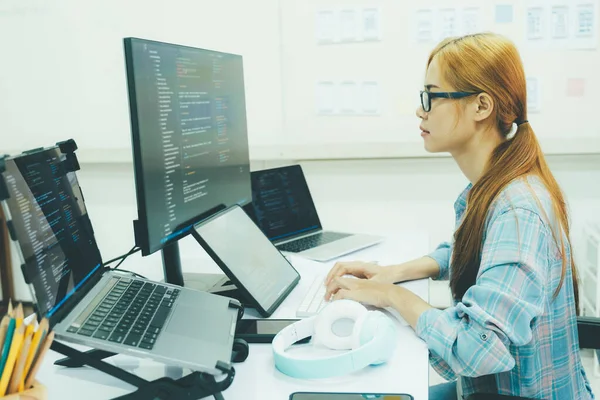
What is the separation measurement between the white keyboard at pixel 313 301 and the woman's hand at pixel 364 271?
0.04 meters

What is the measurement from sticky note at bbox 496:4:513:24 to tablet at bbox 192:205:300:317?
1458 millimetres

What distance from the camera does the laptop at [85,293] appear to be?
0.72m

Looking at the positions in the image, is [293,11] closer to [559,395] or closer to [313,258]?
[313,258]

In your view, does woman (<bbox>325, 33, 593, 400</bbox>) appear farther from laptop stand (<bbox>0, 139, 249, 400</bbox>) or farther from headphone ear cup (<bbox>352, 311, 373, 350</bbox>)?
laptop stand (<bbox>0, 139, 249, 400</bbox>)

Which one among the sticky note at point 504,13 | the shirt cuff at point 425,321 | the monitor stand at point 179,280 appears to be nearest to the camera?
the shirt cuff at point 425,321

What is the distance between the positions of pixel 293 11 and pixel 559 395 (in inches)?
69.3

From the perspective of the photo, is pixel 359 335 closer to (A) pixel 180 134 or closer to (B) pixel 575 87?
(A) pixel 180 134

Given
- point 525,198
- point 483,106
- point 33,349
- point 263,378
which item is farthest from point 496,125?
point 33,349

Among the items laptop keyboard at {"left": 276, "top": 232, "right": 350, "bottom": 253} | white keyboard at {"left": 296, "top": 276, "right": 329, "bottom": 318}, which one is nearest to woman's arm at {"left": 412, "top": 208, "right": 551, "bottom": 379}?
white keyboard at {"left": 296, "top": 276, "right": 329, "bottom": 318}

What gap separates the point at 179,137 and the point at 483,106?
596 mm

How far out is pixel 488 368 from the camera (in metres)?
→ 0.87

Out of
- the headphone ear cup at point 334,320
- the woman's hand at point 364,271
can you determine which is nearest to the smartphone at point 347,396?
the headphone ear cup at point 334,320

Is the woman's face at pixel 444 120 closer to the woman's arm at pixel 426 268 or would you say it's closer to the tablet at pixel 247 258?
the woman's arm at pixel 426 268

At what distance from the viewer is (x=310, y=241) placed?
1697 mm
